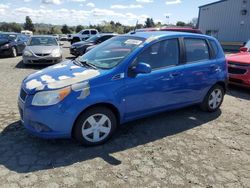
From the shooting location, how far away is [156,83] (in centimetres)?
428

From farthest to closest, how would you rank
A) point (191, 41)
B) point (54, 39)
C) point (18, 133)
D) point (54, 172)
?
point (54, 39), point (191, 41), point (18, 133), point (54, 172)

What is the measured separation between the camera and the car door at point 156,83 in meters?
4.08

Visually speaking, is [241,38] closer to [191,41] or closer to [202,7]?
[202,7]

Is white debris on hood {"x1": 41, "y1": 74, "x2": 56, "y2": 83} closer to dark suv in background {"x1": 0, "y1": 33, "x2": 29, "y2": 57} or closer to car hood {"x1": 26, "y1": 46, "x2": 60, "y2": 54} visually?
car hood {"x1": 26, "y1": 46, "x2": 60, "y2": 54}

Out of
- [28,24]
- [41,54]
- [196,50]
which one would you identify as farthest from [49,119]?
[28,24]

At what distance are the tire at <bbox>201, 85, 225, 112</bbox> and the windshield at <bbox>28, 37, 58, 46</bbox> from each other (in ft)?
29.2

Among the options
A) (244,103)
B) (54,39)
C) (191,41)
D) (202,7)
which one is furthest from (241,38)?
(191,41)

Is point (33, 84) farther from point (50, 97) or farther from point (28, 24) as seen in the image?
point (28, 24)

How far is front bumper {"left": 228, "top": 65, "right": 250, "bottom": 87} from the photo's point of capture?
727 centimetres

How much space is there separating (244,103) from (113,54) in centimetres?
392

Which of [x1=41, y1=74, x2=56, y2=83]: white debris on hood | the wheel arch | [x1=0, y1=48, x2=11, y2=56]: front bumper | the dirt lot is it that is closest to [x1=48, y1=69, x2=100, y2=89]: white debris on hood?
[x1=41, y1=74, x2=56, y2=83]: white debris on hood

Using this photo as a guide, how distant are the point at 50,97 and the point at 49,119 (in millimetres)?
302

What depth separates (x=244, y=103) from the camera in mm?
6465

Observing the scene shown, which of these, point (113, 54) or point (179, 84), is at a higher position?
point (113, 54)
